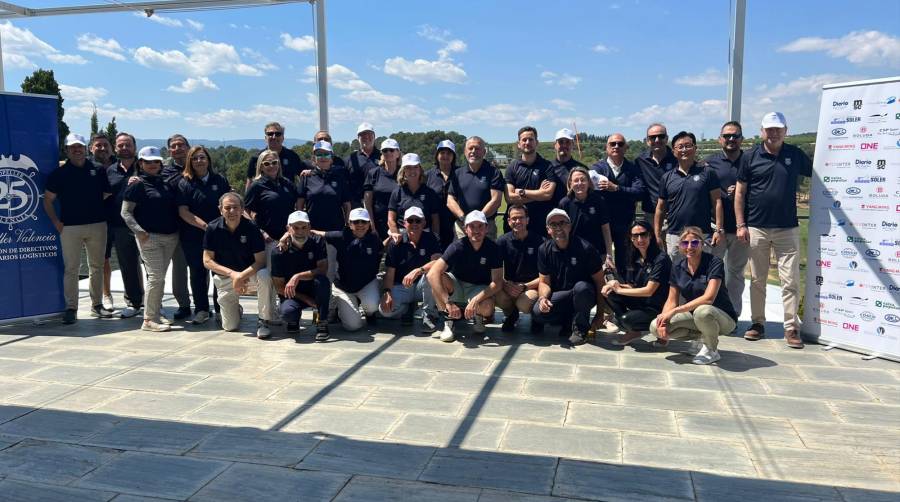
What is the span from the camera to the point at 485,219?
5719mm

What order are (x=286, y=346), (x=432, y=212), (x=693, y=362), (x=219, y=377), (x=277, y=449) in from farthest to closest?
(x=432, y=212)
(x=286, y=346)
(x=693, y=362)
(x=219, y=377)
(x=277, y=449)

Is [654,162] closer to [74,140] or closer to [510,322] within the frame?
[510,322]

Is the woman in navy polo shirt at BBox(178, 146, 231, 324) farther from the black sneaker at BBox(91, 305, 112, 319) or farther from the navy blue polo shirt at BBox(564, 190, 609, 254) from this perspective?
the navy blue polo shirt at BBox(564, 190, 609, 254)

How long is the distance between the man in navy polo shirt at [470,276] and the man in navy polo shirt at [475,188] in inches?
11.3

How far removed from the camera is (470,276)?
19.6 feet

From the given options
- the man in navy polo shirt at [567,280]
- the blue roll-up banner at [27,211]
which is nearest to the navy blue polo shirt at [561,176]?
the man in navy polo shirt at [567,280]

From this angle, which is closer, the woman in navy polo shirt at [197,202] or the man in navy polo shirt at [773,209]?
the man in navy polo shirt at [773,209]

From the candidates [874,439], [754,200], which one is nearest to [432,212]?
[754,200]

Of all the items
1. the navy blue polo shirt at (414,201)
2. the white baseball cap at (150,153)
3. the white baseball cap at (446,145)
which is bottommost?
the navy blue polo shirt at (414,201)

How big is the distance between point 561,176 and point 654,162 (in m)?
0.95

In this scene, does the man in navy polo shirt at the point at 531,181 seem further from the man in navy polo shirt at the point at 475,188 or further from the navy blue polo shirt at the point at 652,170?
the navy blue polo shirt at the point at 652,170

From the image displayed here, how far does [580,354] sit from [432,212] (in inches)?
81.6

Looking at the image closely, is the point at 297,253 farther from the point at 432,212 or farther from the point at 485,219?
the point at 485,219

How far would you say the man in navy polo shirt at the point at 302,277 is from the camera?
231 inches
